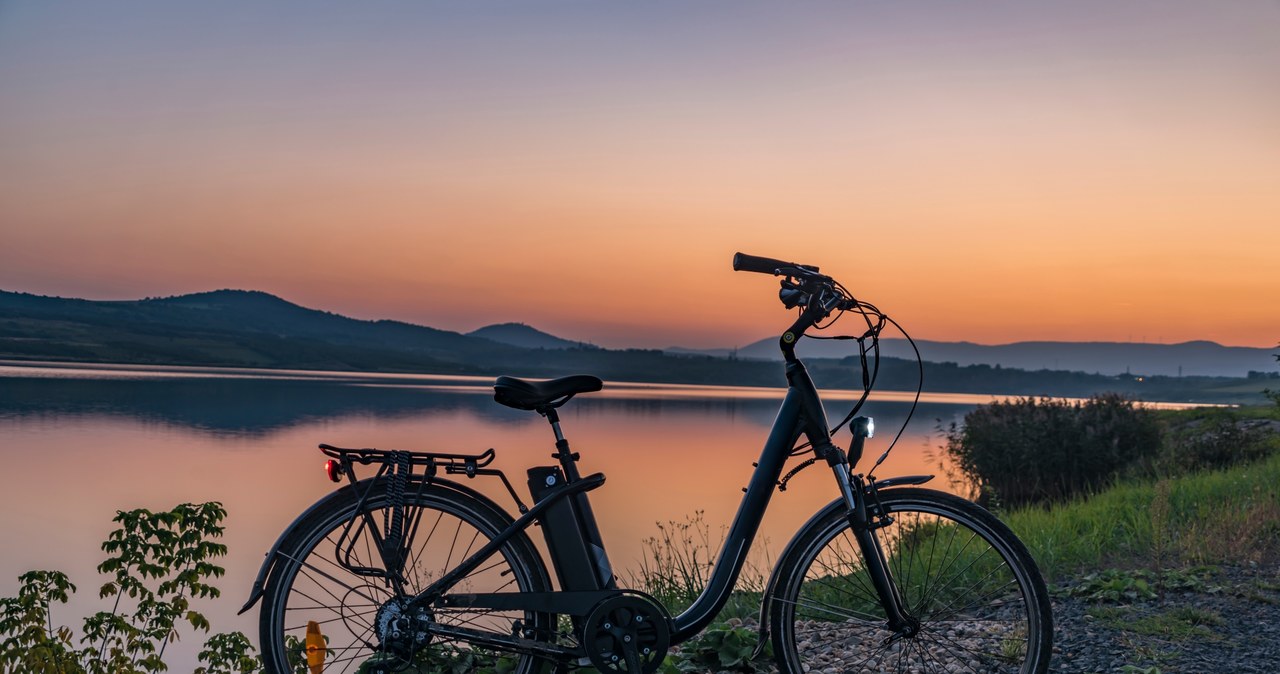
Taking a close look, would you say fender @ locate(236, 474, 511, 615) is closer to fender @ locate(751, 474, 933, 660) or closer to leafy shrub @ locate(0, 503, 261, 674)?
fender @ locate(751, 474, 933, 660)

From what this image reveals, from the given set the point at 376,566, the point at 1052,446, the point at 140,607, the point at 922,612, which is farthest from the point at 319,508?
the point at 1052,446

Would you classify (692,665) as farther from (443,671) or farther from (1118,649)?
(1118,649)

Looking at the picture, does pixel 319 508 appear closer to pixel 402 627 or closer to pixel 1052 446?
pixel 402 627

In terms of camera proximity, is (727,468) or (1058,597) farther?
(727,468)

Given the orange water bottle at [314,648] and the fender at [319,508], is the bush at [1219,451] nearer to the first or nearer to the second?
the fender at [319,508]

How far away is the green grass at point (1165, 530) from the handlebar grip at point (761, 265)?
3.75m

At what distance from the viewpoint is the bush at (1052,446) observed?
12531mm

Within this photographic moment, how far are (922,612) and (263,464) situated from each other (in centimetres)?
1944

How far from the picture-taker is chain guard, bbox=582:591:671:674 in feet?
9.63

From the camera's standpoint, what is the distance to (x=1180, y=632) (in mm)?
4324

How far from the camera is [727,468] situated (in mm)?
20281

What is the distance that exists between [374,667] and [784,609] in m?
1.42

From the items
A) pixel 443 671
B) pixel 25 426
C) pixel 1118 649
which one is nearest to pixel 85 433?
pixel 25 426

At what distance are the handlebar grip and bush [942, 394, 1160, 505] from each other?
1044 centimetres
